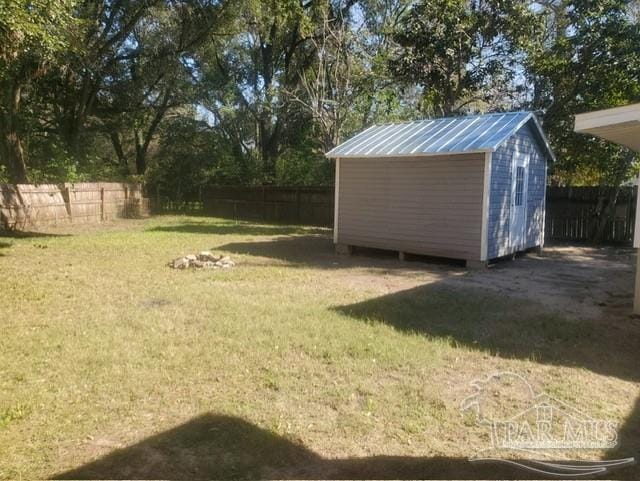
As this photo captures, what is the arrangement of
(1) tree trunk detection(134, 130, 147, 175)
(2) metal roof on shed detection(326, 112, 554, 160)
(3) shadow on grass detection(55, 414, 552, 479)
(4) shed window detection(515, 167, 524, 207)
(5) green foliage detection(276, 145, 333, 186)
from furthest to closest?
(1) tree trunk detection(134, 130, 147, 175) → (5) green foliage detection(276, 145, 333, 186) → (4) shed window detection(515, 167, 524, 207) → (2) metal roof on shed detection(326, 112, 554, 160) → (3) shadow on grass detection(55, 414, 552, 479)

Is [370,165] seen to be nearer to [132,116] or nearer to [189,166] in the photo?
[189,166]

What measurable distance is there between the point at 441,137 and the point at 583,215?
7.10 meters

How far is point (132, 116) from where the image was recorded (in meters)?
21.9

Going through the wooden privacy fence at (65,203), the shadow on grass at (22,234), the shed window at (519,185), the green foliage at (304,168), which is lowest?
the shadow on grass at (22,234)

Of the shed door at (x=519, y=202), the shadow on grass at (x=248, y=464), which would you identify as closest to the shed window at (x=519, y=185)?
the shed door at (x=519, y=202)

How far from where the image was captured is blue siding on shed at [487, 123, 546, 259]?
9752mm

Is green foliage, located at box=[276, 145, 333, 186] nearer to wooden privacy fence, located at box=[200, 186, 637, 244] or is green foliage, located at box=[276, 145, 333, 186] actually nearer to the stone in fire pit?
wooden privacy fence, located at box=[200, 186, 637, 244]

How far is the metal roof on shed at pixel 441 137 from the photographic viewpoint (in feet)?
31.2

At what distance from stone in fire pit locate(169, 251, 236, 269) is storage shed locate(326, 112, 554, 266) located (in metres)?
3.28

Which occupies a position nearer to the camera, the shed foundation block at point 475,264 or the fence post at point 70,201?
the shed foundation block at point 475,264

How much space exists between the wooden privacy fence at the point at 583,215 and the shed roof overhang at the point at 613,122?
30.2 ft

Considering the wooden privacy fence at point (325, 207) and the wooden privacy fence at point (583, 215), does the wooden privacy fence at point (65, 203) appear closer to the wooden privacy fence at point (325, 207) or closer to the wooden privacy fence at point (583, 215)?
the wooden privacy fence at point (325, 207)

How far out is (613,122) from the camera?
527 centimetres

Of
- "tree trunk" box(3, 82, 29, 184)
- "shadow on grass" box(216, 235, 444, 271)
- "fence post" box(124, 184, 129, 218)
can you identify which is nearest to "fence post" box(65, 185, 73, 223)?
"tree trunk" box(3, 82, 29, 184)
